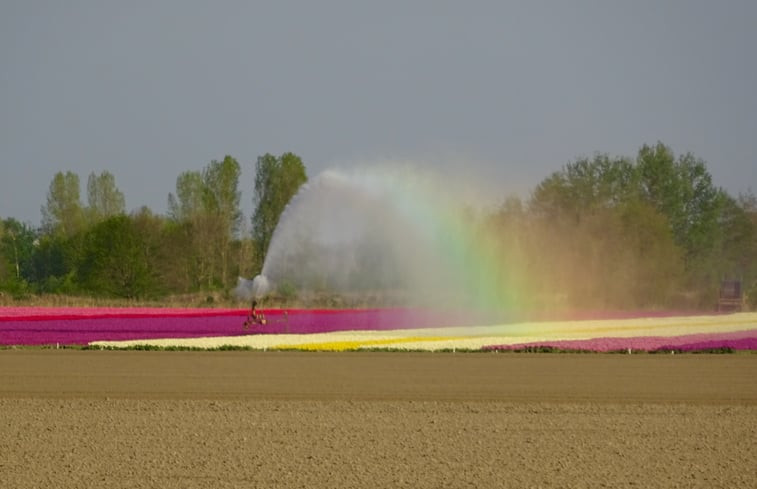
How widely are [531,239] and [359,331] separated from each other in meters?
21.5

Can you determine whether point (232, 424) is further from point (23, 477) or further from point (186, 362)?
point (186, 362)

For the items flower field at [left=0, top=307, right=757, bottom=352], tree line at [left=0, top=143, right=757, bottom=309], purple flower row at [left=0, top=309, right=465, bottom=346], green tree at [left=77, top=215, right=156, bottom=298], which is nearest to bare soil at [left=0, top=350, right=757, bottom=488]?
flower field at [left=0, top=307, right=757, bottom=352]

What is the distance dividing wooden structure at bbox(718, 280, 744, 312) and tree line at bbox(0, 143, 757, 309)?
3.52m

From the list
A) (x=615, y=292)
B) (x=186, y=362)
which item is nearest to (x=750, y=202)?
(x=615, y=292)

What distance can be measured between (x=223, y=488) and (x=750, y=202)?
339 ft

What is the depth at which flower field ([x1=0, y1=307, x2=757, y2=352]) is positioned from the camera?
121 ft

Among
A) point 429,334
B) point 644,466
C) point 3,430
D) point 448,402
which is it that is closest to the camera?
point 644,466

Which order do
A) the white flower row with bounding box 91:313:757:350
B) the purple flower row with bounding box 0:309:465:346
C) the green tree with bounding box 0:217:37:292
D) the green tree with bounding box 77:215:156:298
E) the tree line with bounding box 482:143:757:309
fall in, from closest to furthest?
1. the white flower row with bounding box 91:313:757:350
2. the purple flower row with bounding box 0:309:465:346
3. the tree line with bounding box 482:143:757:309
4. the green tree with bounding box 77:215:156:298
5. the green tree with bounding box 0:217:37:292

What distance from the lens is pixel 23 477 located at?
15.3 m

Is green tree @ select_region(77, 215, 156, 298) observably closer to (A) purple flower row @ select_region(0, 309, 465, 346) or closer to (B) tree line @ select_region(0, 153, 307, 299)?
(B) tree line @ select_region(0, 153, 307, 299)

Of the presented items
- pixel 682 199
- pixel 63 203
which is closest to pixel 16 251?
pixel 63 203

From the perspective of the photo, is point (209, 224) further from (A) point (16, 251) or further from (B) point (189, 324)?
(B) point (189, 324)

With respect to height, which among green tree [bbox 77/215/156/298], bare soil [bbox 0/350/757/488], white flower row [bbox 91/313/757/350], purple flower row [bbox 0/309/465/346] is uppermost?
green tree [bbox 77/215/156/298]

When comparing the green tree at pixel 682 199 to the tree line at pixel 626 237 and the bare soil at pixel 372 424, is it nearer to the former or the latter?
the tree line at pixel 626 237
